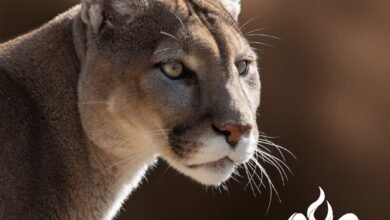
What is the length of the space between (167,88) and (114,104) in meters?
0.18

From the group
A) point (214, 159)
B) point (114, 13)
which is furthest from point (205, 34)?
Result: point (214, 159)

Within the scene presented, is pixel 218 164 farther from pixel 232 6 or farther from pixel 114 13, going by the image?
pixel 232 6

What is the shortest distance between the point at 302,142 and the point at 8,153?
2518mm

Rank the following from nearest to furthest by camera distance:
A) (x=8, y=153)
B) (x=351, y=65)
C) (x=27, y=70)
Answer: (x=8, y=153), (x=27, y=70), (x=351, y=65)

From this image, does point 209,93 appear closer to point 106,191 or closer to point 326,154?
point 106,191

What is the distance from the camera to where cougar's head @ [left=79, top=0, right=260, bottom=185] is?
279 centimetres

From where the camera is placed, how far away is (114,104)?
2.89 meters

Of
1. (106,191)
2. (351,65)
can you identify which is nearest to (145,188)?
(351,65)

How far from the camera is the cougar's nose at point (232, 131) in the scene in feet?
8.98

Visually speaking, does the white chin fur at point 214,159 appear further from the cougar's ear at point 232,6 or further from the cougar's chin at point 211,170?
the cougar's ear at point 232,6

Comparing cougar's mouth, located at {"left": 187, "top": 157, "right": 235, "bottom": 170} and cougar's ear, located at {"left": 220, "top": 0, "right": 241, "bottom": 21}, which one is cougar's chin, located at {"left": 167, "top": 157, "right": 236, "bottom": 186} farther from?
cougar's ear, located at {"left": 220, "top": 0, "right": 241, "bottom": 21}

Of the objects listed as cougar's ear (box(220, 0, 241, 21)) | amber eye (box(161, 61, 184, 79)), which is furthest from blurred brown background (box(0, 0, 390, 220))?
amber eye (box(161, 61, 184, 79))

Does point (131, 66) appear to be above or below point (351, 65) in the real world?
above

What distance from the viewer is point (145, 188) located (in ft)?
17.0
